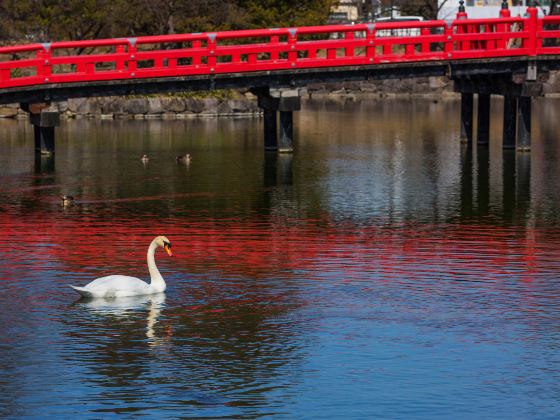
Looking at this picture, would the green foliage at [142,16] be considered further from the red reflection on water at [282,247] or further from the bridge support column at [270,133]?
the red reflection on water at [282,247]

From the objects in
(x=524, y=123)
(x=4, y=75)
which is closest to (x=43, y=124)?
(x=4, y=75)

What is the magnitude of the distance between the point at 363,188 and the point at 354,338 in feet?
58.7

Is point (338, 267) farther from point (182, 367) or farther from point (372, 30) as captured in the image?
point (372, 30)

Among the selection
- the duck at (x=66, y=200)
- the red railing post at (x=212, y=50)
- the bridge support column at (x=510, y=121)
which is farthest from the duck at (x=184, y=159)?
the bridge support column at (x=510, y=121)

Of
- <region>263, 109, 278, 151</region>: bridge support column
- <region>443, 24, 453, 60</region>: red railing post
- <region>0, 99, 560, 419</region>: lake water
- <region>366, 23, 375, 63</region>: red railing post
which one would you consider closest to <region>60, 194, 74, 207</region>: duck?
<region>0, 99, 560, 419</region>: lake water

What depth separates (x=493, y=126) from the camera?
63250mm

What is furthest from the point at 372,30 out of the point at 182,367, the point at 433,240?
the point at 182,367

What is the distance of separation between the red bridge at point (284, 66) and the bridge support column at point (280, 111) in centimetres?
3

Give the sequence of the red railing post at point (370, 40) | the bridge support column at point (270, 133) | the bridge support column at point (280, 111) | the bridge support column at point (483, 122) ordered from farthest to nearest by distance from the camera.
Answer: the bridge support column at point (483, 122)
the bridge support column at point (270, 133)
the bridge support column at point (280, 111)
the red railing post at point (370, 40)

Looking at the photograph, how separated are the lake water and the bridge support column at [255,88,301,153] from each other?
1.96m

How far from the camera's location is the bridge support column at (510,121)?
44.8 m

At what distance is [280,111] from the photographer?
141 ft

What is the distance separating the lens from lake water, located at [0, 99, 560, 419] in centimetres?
1541

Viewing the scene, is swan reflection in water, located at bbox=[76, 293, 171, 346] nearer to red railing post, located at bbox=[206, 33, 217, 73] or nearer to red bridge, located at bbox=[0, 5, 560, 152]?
red bridge, located at bbox=[0, 5, 560, 152]
